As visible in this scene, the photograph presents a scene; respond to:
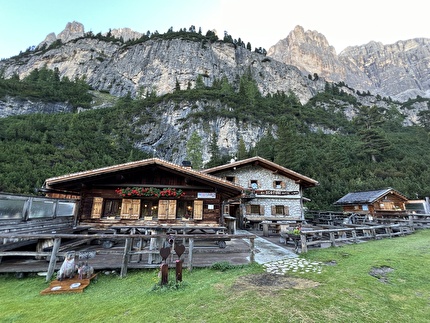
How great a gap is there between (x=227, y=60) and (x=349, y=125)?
5400 cm

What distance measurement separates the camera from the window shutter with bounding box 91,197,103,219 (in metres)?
10.8

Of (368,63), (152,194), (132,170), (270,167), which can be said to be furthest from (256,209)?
(368,63)

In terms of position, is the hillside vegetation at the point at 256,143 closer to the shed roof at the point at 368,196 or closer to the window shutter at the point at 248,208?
the shed roof at the point at 368,196

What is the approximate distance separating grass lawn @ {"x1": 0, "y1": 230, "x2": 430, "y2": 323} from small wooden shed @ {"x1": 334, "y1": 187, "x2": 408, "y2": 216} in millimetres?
15813

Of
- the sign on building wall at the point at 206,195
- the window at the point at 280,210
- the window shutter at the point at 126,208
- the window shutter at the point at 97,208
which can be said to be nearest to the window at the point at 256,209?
the window at the point at 280,210

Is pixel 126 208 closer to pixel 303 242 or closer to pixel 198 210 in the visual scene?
pixel 198 210

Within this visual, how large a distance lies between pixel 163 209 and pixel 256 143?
4322 centimetres

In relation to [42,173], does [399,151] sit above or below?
above

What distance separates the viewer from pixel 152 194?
10875 millimetres

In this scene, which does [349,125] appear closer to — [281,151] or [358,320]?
[281,151]

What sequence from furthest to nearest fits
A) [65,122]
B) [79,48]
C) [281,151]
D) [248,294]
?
[79,48], [65,122], [281,151], [248,294]

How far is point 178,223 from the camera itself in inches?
434

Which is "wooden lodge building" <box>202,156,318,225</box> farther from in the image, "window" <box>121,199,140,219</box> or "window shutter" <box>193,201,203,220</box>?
"window" <box>121,199,140,219</box>

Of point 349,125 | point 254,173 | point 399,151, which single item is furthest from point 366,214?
point 349,125
